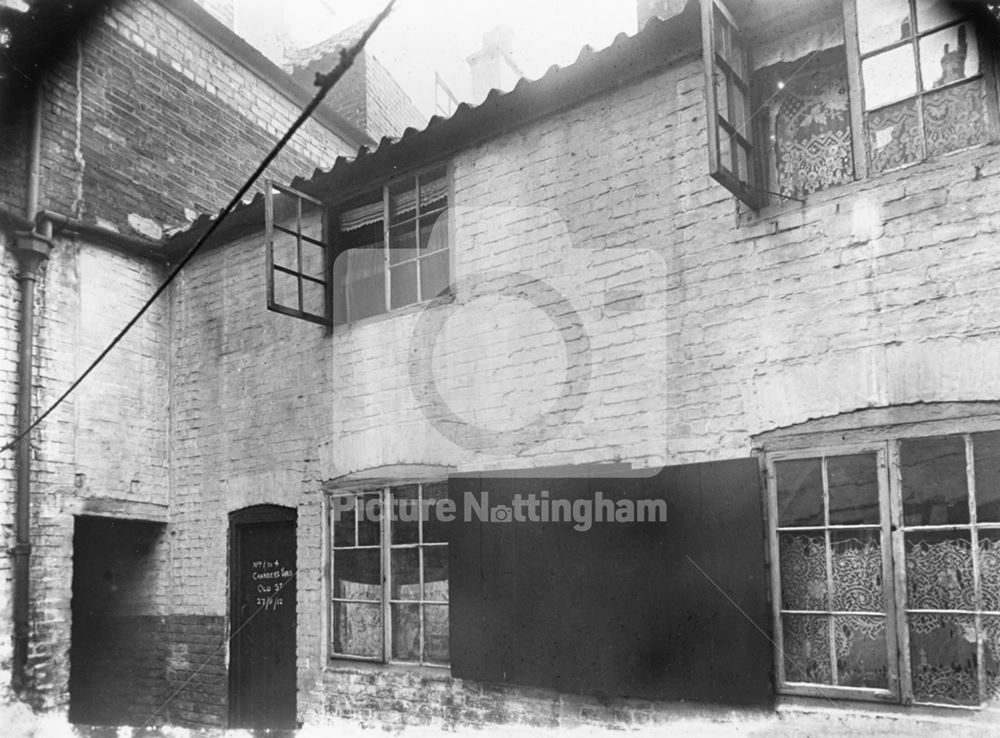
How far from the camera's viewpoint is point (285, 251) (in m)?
8.44

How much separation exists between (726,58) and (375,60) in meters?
10.7

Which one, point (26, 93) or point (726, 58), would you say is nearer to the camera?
point (726, 58)

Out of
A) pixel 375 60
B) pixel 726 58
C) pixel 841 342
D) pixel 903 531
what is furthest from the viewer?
pixel 375 60

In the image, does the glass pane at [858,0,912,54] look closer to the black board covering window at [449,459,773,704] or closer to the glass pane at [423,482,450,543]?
the black board covering window at [449,459,773,704]

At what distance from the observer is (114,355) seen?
8.62 m

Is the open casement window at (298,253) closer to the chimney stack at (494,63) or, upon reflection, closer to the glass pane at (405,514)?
the glass pane at (405,514)

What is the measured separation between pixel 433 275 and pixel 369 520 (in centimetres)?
201

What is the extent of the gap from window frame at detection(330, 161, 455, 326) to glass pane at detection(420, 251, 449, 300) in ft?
0.06

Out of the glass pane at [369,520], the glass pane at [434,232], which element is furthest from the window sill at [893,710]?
the glass pane at [434,232]

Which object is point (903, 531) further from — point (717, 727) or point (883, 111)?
point (883, 111)

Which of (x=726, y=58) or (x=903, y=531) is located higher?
(x=726, y=58)

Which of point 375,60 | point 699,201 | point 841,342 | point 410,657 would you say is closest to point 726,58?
point 699,201

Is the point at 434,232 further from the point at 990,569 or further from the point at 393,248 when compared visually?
the point at 990,569

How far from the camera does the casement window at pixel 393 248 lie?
7.45 m
